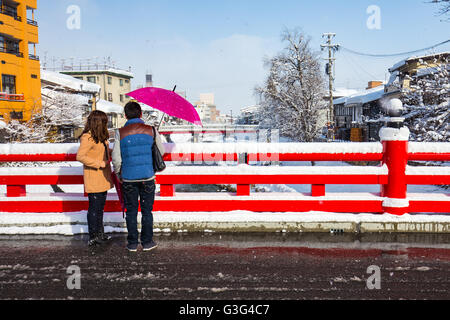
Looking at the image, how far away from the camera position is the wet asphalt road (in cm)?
321

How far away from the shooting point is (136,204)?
14.3 ft

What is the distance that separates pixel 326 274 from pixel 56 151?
377cm

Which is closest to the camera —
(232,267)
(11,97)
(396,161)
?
(232,267)

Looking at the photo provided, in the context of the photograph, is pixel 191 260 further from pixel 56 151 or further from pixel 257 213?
pixel 56 151

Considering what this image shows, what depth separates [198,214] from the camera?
5066mm

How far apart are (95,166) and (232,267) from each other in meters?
1.99

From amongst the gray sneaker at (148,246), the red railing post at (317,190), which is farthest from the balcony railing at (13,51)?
the red railing post at (317,190)

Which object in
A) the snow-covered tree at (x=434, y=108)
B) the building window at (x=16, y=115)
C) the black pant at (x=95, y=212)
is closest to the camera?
the black pant at (x=95, y=212)

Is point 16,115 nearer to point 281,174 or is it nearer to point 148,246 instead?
point 148,246

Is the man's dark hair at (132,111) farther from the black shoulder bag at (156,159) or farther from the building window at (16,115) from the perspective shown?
the building window at (16,115)

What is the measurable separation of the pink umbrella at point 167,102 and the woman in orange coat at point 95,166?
0.61m

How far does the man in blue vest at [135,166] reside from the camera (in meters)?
4.19

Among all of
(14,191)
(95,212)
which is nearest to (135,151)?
(95,212)
